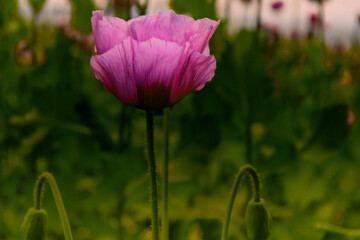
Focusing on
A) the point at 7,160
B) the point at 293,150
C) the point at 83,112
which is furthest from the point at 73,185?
the point at 293,150

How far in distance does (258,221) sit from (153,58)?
164 mm

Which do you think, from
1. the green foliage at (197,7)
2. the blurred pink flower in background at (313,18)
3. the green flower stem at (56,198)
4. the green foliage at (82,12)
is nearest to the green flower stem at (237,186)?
the green flower stem at (56,198)

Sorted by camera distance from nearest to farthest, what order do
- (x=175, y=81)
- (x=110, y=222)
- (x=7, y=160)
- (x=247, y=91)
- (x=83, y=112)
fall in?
(x=175, y=81) → (x=247, y=91) → (x=83, y=112) → (x=110, y=222) → (x=7, y=160)

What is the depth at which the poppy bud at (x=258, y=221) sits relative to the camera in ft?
1.42

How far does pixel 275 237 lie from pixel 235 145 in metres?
0.17

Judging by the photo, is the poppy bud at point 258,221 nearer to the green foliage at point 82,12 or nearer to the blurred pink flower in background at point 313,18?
the green foliage at point 82,12

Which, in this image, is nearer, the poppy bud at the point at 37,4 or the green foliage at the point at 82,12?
the green foliage at the point at 82,12

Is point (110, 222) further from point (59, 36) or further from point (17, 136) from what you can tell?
point (59, 36)

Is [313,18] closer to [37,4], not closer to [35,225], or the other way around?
[37,4]

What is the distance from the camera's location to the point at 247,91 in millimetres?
838

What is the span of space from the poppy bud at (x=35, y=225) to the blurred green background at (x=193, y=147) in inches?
9.1

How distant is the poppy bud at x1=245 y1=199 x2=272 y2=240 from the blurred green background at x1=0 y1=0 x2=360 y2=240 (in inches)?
9.2

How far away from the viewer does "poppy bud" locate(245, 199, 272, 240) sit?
434mm

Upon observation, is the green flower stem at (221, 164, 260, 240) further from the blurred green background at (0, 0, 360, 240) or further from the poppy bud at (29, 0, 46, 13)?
the poppy bud at (29, 0, 46, 13)
